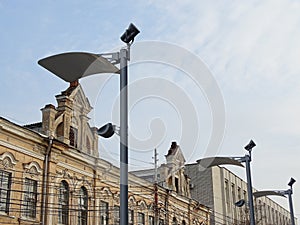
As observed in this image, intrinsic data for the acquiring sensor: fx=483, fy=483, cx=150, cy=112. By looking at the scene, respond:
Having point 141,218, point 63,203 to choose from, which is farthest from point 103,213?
point 141,218

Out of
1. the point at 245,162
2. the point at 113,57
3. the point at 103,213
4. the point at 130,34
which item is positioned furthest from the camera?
the point at 103,213

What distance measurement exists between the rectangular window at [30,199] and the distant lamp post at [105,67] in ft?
37.5

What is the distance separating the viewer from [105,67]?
976 centimetres

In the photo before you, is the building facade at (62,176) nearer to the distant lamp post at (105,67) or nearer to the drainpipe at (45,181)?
the drainpipe at (45,181)

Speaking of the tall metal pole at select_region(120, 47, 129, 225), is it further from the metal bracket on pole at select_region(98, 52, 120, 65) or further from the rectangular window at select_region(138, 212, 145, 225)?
the rectangular window at select_region(138, 212, 145, 225)

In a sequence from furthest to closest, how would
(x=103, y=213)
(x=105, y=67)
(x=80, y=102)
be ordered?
(x=103, y=213)
(x=80, y=102)
(x=105, y=67)

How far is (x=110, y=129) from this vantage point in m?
9.10

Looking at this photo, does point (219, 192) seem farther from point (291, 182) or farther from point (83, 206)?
point (291, 182)

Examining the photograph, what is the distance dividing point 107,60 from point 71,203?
14568mm

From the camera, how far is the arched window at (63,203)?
2208 centimetres

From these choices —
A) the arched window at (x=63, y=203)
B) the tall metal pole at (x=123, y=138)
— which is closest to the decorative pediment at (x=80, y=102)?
the arched window at (x=63, y=203)

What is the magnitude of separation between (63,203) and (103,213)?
386 centimetres

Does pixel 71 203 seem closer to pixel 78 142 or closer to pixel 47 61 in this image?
pixel 78 142

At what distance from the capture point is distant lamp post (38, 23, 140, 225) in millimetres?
9180
